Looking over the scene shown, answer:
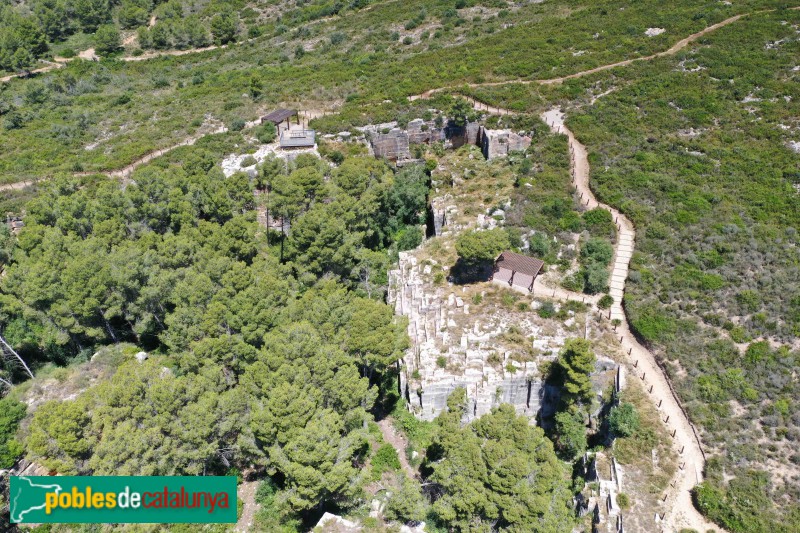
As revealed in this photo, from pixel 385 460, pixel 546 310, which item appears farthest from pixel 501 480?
pixel 546 310

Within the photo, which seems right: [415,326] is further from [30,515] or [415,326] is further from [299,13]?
[299,13]

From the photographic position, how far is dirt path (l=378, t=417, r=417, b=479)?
41.5 meters

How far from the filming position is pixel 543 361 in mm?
42906

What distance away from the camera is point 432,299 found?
49531 mm

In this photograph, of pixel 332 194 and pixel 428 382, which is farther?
pixel 332 194

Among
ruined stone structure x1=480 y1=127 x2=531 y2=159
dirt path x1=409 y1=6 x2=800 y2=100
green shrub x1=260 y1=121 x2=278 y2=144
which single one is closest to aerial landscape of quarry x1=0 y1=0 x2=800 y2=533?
ruined stone structure x1=480 y1=127 x2=531 y2=159

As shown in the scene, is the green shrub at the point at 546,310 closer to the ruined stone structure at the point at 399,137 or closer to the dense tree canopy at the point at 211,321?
the dense tree canopy at the point at 211,321

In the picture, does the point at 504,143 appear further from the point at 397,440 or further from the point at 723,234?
the point at 397,440

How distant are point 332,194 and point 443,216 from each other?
515 inches

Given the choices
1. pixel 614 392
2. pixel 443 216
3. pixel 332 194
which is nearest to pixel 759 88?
pixel 443 216

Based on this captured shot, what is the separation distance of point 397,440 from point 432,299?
13.3 metres
